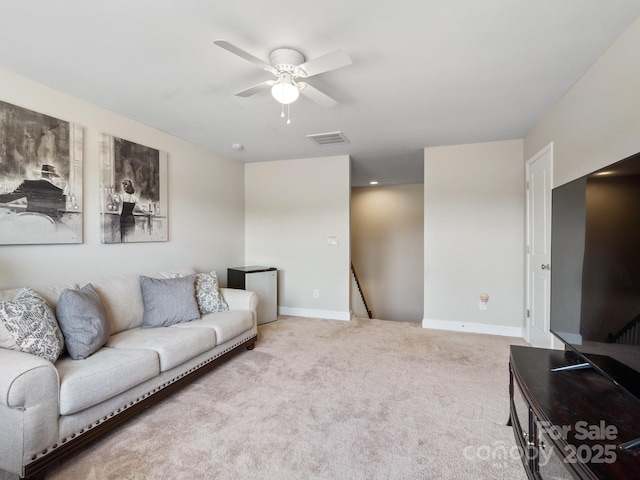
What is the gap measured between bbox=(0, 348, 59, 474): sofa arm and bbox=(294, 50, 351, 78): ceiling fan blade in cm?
210

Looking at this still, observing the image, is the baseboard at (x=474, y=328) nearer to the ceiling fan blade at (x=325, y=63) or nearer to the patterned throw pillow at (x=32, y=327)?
the ceiling fan blade at (x=325, y=63)

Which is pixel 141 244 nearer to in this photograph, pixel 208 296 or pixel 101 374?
pixel 208 296

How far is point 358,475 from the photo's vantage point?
1525mm

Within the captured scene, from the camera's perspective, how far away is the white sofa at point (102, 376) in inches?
55.2

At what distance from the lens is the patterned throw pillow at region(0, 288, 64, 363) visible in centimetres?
168

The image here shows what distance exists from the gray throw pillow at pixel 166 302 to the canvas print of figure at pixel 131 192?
0.60 meters

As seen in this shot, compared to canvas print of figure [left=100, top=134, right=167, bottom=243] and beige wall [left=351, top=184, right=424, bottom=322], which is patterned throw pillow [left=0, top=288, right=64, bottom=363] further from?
beige wall [left=351, top=184, right=424, bottom=322]

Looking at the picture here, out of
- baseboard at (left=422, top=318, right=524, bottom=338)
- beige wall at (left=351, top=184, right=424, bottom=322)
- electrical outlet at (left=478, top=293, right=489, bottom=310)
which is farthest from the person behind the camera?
beige wall at (left=351, top=184, right=424, bottom=322)

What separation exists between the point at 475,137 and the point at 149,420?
4059 mm

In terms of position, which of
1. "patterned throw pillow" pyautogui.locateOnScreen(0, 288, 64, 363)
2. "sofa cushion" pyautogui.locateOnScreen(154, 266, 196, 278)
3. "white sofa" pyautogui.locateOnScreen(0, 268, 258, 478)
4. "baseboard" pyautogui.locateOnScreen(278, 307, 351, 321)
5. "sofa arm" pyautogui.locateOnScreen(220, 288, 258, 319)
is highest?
"sofa cushion" pyautogui.locateOnScreen(154, 266, 196, 278)

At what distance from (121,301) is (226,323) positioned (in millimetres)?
857

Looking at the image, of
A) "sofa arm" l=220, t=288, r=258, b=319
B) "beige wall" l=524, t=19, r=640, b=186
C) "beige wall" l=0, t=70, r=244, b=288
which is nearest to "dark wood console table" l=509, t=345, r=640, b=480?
"beige wall" l=524, t=19, r=640, b=186

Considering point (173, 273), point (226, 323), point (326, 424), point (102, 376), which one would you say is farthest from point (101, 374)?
point (173, 273)

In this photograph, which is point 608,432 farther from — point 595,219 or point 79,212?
point 79,212
